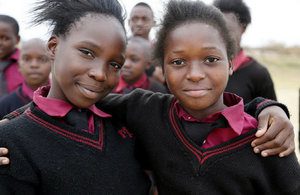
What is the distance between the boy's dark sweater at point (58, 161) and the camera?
128 centimetres

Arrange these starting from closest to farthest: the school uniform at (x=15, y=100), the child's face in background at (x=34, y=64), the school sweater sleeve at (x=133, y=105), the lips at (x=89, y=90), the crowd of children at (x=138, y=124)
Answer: the crowd of children at (x=138, y=124)
the lips at (x=89, y=90)
the school sweater sleeve at (x=133, y=105)
the school uniform at (x=15, y=100)
the child's face in background at (x=34, y=64)

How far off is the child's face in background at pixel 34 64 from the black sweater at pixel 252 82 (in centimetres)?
137

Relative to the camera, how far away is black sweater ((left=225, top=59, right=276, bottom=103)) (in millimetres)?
2721

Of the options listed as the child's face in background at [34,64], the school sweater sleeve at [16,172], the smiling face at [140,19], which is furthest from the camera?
the smiling face at [140,19]

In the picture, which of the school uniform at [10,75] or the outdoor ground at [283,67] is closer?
the school uniform at [10,75]

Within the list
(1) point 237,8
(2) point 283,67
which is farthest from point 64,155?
(2) point 283,67

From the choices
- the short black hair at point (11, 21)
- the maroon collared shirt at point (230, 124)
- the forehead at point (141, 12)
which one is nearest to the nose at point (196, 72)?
the maroon collared shirt at point (230, 124)

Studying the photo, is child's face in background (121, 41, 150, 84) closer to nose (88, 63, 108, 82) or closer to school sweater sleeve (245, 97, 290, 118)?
school sweater sleeve (245, 97, 290, 118)

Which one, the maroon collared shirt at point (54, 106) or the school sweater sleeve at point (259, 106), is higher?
the maroon collared shirt at point (54, 106)

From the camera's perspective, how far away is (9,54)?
142 inches

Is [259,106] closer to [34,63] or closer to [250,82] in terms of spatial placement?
[250,82]

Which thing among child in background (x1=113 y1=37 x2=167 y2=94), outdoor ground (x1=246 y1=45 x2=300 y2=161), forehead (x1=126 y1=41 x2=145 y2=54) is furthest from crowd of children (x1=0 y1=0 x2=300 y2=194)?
outdoor ground (x1=246 y1=45 x2=300 y2=161)

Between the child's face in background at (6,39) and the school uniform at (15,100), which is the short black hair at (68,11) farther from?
the child's face in background at (6,39)

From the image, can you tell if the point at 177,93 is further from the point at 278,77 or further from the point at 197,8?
the point at 278,77
